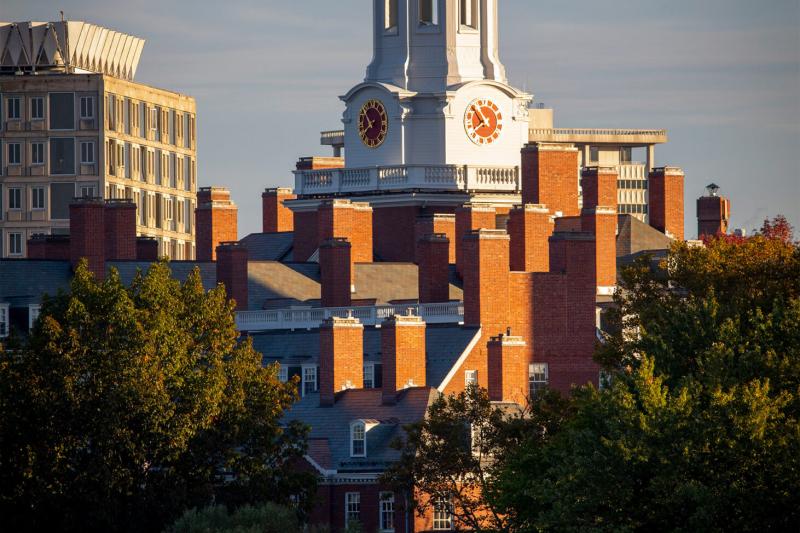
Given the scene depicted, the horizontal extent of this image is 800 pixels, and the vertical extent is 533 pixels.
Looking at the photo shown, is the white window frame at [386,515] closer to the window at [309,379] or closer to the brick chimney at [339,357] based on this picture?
the brick chimney at [339,357]

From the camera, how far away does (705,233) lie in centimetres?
14262

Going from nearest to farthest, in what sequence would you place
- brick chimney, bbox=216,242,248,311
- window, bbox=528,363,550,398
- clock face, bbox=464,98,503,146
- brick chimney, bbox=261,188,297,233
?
window, bbox=528,363,550,398
brick chimney, bbox=216,242,248,311
clock face, bbox=464,98,503,146
brick chimney, bbox=261,188,297,233

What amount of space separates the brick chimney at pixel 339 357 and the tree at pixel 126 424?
12129 millimetres

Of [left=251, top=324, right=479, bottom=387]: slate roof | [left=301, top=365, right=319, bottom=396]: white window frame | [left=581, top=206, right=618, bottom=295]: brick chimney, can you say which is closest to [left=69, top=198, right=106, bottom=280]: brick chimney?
[left=251, top=324, right=479, bottom=387]: slate roof

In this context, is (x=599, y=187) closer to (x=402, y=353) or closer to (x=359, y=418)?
(x=402, y=353)

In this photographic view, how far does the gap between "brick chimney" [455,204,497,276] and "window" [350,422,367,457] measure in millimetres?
23218

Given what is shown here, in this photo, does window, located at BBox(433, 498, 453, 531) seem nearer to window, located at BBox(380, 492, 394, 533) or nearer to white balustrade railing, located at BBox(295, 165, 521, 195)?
window, located at BBox(380, 492, 394, 533)

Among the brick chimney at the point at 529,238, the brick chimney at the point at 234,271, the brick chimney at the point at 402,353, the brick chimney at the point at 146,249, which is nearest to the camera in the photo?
the brick chimney at the point at 402,353

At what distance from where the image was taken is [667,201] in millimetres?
140750

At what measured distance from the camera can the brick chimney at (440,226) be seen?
13212 centimetres

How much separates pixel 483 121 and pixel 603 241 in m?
16.0

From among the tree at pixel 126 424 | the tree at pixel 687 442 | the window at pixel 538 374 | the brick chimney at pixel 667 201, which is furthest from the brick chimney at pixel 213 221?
the tree at pixel 687 442

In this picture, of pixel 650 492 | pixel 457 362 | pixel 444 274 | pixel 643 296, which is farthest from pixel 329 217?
pixel 650 492

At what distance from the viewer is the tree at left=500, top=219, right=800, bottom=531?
7425cm
